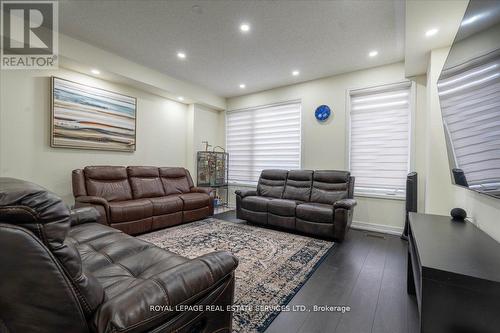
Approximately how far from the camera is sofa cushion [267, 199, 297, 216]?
3424 mm

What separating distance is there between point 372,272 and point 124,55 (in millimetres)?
4474

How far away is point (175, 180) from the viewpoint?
14.8 ft

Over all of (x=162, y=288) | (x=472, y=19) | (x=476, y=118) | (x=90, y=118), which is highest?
(x=472, y=19)

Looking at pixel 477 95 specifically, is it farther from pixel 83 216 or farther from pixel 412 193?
pixel 83 216

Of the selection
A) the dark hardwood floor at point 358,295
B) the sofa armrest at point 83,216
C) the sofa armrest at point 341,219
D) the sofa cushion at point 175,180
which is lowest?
the dark hardwood floor at point 358,295

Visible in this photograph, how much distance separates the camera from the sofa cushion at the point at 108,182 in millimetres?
3389

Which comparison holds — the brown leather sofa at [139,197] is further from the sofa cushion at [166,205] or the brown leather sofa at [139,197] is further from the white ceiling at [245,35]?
the white ceiling at [245,35]

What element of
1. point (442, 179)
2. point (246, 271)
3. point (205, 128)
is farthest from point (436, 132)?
point (205, 128)

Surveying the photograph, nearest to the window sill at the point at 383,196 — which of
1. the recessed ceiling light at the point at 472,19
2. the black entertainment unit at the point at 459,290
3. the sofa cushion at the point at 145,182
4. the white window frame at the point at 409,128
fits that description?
the white window frame at the point at 409,128

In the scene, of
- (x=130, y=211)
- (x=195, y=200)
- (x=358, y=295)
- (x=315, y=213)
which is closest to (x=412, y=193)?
(x=315, y=213)

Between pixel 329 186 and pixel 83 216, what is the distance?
3399 millimetres

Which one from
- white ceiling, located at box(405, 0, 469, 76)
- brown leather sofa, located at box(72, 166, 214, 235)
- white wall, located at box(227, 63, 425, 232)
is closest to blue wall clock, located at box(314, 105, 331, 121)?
white wall, located at box(227, 63, 425, 232)

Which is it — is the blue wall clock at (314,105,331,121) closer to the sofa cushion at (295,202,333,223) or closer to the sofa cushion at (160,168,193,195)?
the sofa cushion at (295,202,333,223)

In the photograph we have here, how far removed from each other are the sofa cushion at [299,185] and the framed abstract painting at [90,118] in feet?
10.0
